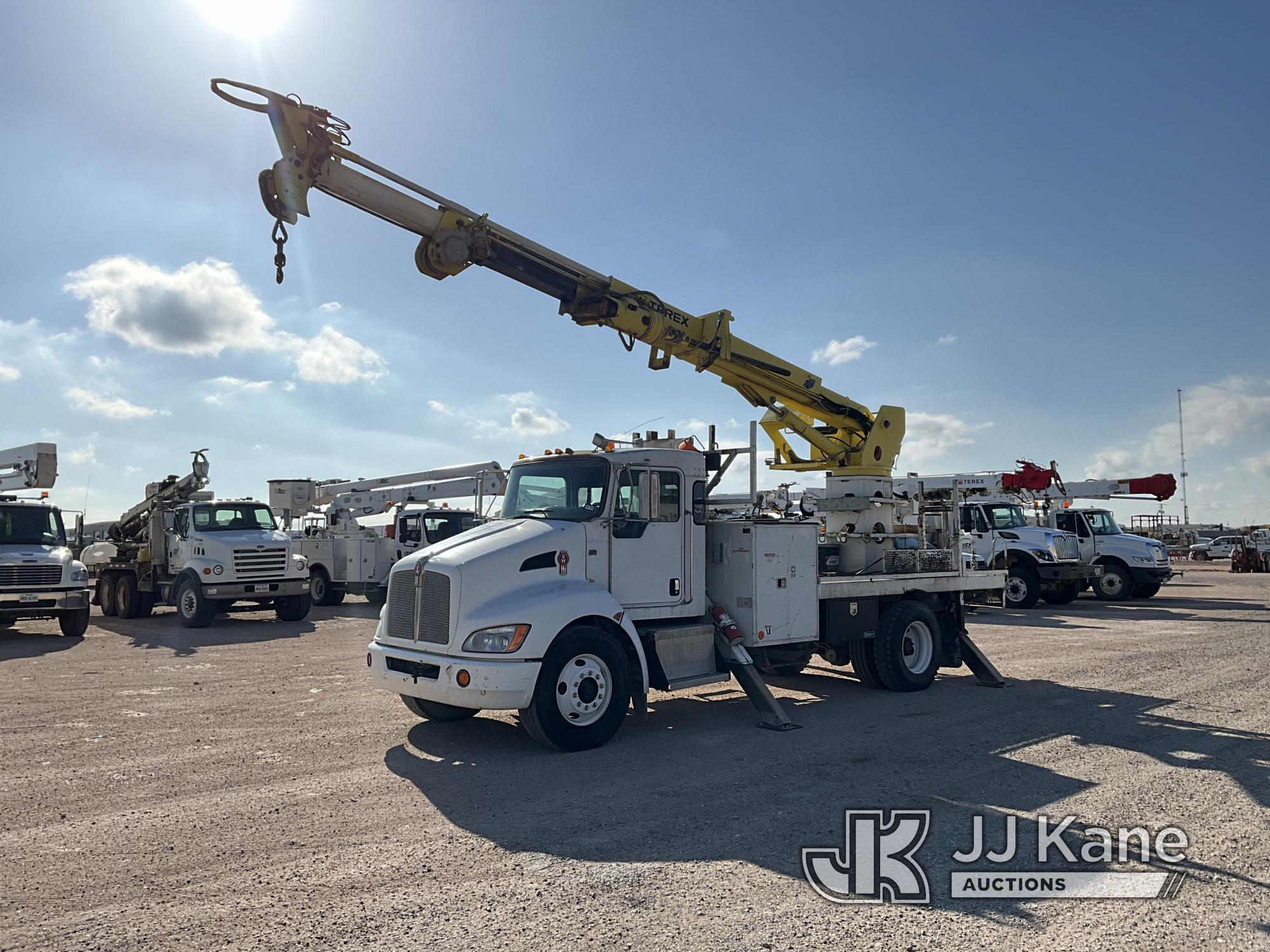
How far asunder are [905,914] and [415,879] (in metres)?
2.45

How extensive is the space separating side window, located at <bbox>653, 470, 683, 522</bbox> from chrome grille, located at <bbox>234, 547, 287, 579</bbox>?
503 inches

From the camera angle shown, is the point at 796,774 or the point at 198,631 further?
the point at 198,631

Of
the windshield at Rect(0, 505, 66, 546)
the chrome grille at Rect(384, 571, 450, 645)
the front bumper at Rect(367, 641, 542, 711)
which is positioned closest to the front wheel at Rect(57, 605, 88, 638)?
the windshield at Rect(0, 505, 66, 546)

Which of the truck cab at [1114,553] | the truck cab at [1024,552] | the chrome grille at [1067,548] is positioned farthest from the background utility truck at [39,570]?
the truck cab at [1114,553]

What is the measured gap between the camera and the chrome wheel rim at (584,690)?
763cm

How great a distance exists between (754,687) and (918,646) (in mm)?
3274

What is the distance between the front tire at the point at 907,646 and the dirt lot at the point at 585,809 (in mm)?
344

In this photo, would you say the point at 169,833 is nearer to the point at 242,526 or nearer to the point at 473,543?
the point at 473,543

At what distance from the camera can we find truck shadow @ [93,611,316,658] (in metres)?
15.9

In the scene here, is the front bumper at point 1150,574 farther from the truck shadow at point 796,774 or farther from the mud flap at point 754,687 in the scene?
the mud flap at point 754,687

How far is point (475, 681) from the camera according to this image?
7293 mm

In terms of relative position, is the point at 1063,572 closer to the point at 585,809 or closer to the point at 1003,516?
the point at 1003,516

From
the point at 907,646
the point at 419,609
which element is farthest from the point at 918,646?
the point at 419,609

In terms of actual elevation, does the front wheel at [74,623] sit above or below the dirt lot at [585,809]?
above
